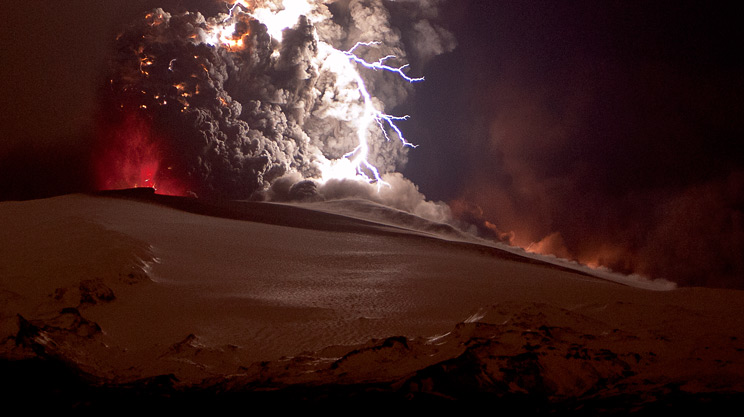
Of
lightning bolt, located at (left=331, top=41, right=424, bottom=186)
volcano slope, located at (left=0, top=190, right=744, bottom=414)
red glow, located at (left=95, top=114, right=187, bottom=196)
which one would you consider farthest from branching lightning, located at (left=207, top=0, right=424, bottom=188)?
volcano slope, located at (left=0, top=190, right=744, bottom=414)

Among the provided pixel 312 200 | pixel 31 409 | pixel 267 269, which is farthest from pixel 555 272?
pixel 312 200

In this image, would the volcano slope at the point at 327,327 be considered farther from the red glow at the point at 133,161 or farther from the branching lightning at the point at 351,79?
the branching lightning at the point at 351,79

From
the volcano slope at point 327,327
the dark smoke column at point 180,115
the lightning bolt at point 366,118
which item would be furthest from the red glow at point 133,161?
the volcano slope at point 327,327

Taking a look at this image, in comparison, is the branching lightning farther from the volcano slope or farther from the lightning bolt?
the volcano slope

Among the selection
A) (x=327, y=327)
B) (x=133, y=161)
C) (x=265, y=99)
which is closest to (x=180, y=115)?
(x=133, y=161)

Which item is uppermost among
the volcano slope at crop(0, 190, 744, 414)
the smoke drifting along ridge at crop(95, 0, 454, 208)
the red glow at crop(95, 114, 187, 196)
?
the smoke drifting along ridge at crop(95, 0, 454, 208)

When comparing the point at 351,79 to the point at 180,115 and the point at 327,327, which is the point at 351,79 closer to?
the point at 180,115

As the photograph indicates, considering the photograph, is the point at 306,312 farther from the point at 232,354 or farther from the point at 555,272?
the point at 555,272
